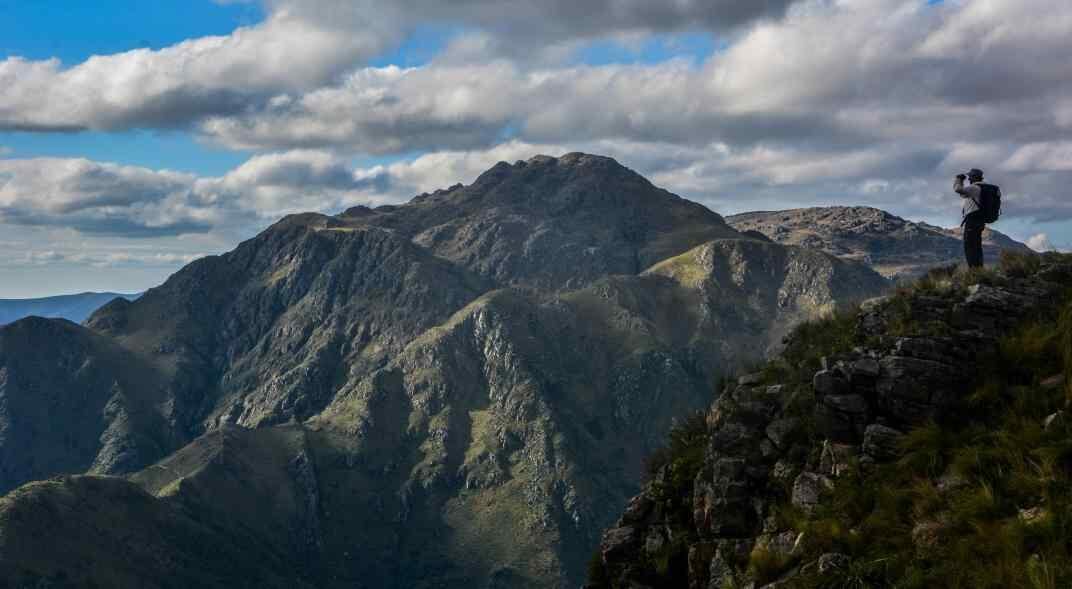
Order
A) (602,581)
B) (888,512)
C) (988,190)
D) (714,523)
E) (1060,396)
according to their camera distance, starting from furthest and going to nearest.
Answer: (988,190) → (602,581) → (714,523) → (1060,396) → (888,512)

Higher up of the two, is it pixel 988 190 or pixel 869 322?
pixel 988 190

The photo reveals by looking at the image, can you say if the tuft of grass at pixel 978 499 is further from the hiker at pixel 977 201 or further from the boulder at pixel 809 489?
the hiker at pixel 977 201

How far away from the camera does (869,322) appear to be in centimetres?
2659

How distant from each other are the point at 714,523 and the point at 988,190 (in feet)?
49.0

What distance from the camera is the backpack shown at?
99.2ft

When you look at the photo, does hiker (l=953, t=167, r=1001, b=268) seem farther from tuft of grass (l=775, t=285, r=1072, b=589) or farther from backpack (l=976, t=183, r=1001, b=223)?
tuft of grass (l=775, t=285, r=1072, b=589)

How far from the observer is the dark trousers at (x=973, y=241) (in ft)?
102

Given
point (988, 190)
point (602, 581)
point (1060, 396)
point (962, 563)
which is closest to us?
point (962, 563)

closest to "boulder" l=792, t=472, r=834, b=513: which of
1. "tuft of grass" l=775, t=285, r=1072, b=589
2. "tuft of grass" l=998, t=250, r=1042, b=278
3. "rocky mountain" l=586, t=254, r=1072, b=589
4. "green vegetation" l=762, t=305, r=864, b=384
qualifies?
"rocky mountain" l=586, t=254, r=1072, b=589

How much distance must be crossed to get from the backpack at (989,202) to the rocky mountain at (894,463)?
2.70 meters

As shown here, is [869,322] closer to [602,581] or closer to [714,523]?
[714,523]

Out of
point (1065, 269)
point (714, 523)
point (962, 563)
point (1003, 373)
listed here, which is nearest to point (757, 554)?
point (714, 523)

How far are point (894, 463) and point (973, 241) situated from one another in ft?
43.6

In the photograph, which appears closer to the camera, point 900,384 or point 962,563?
point 962,563
